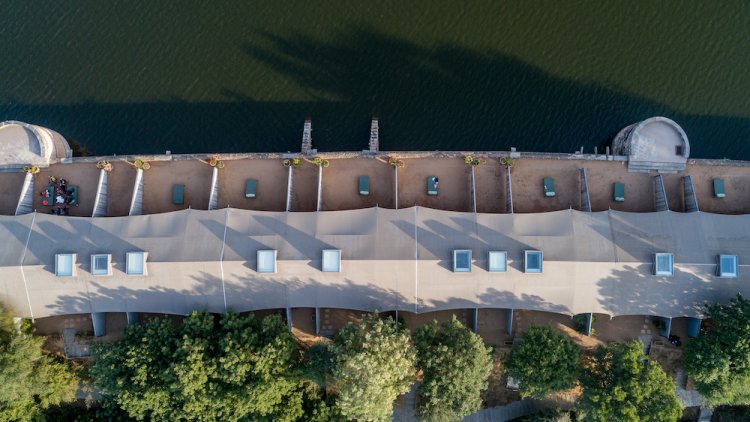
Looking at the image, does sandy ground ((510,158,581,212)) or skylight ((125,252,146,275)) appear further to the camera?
sandy ground ((510,158,581,212))

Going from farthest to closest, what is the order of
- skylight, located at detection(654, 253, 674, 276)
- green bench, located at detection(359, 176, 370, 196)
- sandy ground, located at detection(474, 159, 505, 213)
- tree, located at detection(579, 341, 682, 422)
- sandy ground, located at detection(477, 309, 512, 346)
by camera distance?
1. sandy ground, located at detection(474, 159, 505, 213)
2. green bench, located at detection(359, 176, 370, 196)
3. sandy ground, located at detection(477, 309, 512, 346)
4. skylight, located at detection(654, 253, 674, 276)
5. tree, located at detection(579, 341, 682, 422)

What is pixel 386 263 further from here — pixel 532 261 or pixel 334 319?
pixel 532 261

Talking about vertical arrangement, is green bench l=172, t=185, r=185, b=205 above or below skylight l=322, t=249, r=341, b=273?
above

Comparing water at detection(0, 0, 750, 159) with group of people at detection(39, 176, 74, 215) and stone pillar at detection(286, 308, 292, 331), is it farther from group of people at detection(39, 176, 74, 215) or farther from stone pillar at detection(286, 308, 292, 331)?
stone pillar at detection(286, 308, 292, 331)

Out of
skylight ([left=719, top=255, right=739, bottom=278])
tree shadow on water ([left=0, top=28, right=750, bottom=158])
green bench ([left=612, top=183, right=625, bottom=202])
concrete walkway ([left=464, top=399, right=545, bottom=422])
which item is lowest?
concrete walkway ([left=464, top=399, right=545, bottom=422])

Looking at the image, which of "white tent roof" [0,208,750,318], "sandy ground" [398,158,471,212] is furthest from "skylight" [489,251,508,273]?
"sandy ground" [398,158,471,212]

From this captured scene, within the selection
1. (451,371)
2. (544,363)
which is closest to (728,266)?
(544,363)

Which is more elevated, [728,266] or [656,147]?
[656,147]

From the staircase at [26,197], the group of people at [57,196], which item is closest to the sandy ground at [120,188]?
the group of people at [57,196]

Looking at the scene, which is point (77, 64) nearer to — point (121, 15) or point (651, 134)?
point (121, 15)
